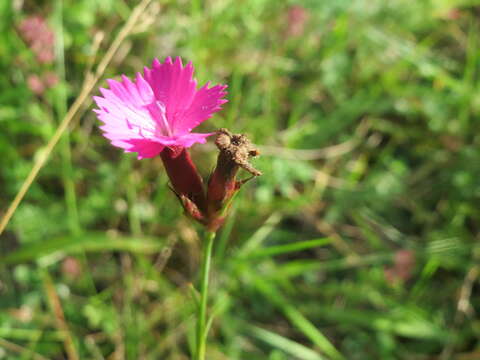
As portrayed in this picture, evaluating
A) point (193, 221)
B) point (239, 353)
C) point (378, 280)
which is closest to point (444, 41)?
point (378, 280)

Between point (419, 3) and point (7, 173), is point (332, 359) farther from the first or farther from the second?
point (419, 3)

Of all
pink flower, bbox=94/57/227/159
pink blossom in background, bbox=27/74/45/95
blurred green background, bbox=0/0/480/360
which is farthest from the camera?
pink blossom in background, bbox=27/74/45/95

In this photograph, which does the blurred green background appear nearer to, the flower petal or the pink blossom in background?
the pink blossom in background

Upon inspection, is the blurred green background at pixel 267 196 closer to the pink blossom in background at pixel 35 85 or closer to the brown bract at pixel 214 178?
the pink blossom in background at pixel 35 85

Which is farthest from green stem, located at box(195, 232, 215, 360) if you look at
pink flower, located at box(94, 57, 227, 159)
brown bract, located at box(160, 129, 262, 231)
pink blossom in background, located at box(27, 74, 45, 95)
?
pink blossom in background, located at box(27, 74, 45, 95)

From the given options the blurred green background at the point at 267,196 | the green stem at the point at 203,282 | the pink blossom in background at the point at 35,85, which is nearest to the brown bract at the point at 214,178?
the green stem at the point at 203,282

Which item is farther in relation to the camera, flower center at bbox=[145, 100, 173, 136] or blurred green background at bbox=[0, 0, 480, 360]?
blurred green background at bbox=[0, 0, 480, 360]
